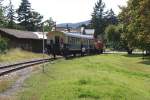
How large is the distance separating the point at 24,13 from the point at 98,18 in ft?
136

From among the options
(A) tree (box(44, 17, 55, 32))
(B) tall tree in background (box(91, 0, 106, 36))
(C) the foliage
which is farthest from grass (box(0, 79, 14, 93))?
(B) tall tree in background (box(91, 0, 106, 36))

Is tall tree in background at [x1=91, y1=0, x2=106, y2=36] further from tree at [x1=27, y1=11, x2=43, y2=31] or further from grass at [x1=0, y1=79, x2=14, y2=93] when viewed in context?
grass at [x1=0, y1=79, x2=14, y2=93]

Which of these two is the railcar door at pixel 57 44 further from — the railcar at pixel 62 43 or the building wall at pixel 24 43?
the building wall at pixel 24 43

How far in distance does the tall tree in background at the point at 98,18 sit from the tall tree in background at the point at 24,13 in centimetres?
3105

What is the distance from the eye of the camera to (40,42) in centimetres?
7600

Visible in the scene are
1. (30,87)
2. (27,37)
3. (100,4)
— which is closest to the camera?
(30,87)

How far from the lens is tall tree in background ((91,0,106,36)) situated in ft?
534

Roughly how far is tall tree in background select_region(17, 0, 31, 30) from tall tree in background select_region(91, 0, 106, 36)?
31047 millimetres

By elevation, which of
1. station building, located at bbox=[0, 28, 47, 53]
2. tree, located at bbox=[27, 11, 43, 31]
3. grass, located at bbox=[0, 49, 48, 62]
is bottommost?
grass, located at bbox=[0, 49, 48, 62]

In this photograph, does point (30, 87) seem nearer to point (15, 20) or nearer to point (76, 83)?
point (76, 83)

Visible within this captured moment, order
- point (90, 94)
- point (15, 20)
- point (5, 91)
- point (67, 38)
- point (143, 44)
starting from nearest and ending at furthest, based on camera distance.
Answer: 1. point (90, 94)
2. point (5, 91)
3. point (67, 38)
4. point (143, 44)
5. point (15, 20)

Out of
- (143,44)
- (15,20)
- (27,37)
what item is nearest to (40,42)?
(27,37)

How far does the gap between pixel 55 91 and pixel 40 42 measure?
59413mm

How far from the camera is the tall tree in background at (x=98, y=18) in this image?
162875 mm
